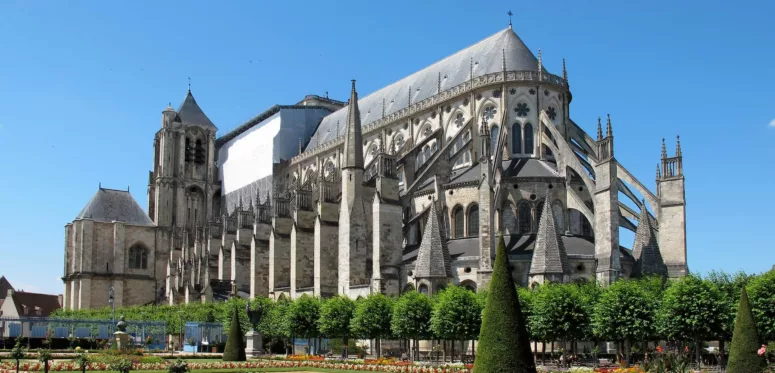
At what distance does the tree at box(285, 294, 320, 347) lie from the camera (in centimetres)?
4744

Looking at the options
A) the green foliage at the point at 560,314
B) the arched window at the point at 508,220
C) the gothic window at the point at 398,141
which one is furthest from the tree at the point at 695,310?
the gothic window at the point at 398,141

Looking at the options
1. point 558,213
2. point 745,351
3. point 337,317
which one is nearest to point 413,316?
point 337,317

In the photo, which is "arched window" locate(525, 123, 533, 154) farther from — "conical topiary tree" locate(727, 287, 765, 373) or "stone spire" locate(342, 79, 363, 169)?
"conical topiary tree" locate(727, 287, 765, 373)

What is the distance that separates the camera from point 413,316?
41188mm

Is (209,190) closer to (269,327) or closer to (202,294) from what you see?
(202,294)

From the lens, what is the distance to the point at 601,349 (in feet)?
151

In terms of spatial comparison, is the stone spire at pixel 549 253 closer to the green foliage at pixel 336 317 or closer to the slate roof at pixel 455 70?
the green foliage at pixel 336 317

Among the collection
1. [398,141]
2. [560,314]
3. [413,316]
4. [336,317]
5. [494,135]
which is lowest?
[336,317]

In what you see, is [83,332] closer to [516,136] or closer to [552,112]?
[516,136]

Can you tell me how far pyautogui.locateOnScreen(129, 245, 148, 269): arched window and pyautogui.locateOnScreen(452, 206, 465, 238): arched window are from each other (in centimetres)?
4557

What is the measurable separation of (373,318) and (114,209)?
52573 millimetres

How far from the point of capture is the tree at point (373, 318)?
142 feet

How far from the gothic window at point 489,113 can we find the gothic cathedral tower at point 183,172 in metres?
43.6

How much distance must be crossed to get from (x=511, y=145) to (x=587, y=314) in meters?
20.6
